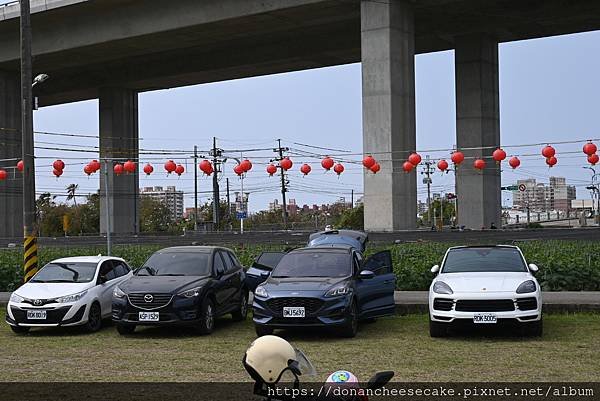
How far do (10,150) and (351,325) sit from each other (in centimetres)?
4876

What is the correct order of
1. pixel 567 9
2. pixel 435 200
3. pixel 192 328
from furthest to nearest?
pixel 435 200 < pixel 567 9 < pixel 192 328

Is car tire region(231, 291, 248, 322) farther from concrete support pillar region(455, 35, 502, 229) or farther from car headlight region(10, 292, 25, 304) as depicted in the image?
concrete support pillar region(455, 35, 502, 229)

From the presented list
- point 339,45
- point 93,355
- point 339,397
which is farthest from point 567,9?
point 339,397

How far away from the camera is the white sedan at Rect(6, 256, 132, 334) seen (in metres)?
15.8

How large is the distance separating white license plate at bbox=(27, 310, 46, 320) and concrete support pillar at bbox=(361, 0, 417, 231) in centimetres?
2555

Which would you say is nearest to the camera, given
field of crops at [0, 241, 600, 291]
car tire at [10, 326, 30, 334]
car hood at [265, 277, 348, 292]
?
car hood at [265, 277, 348, 292]

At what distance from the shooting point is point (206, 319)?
1513 centimetres

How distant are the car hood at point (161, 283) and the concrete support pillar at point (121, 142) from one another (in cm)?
4633

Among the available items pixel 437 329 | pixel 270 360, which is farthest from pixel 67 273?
pixel 270 360

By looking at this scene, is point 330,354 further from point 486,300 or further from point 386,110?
point 386,110

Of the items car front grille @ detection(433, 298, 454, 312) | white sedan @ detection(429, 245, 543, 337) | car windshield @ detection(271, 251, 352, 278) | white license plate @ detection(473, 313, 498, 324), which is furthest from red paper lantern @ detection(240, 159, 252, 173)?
white license plate @ detection(473, 313, 498, 324)

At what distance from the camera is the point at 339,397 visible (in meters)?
3.50

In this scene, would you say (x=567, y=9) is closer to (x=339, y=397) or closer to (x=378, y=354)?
(x=378, y=354)

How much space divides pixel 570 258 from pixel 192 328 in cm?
1022
